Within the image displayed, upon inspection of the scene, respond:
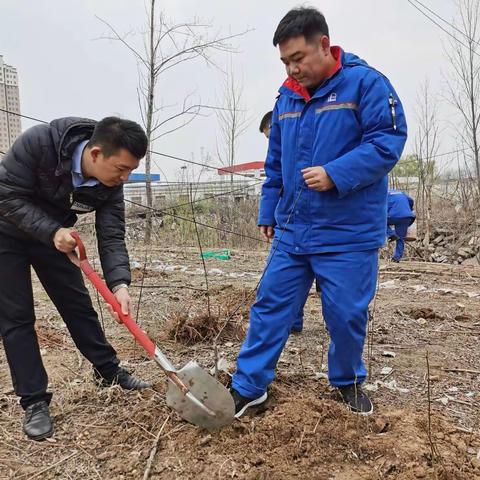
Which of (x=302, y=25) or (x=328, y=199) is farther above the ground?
(x=302, y=25)

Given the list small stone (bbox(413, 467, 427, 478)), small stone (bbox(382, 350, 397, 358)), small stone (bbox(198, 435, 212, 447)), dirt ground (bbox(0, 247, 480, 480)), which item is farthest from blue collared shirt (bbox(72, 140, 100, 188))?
small stone (bbox(382, 350, 397, 358))

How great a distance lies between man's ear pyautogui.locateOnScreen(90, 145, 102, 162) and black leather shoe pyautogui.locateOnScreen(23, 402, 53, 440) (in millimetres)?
1140

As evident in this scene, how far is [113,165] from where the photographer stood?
6.86 ft

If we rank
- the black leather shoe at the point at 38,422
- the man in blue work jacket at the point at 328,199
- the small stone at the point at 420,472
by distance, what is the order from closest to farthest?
the small stone at the point at 420,472 → the man in blue work jacket at the point at 328,199 → the black leather shoe at the point at 38,422

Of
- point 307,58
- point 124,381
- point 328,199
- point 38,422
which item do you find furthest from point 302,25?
point 38,422

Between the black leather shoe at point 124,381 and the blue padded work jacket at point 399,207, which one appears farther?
the blue padded work jacket at point 399,207

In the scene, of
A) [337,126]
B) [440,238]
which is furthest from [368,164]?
[440,238]

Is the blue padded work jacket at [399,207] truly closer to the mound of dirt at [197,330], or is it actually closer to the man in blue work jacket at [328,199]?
the mound of dirt at [197,330]

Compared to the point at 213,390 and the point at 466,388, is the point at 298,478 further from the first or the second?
the point at 466,388

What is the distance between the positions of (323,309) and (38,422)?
1.34m

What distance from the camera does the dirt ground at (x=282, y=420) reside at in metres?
1.86

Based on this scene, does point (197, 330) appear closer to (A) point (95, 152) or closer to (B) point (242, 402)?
(B) point (242, 402)

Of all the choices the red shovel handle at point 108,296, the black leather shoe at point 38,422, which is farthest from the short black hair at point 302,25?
the black leather shoe at point 38,422

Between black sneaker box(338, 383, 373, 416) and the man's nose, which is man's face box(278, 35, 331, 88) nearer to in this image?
the man's nose
